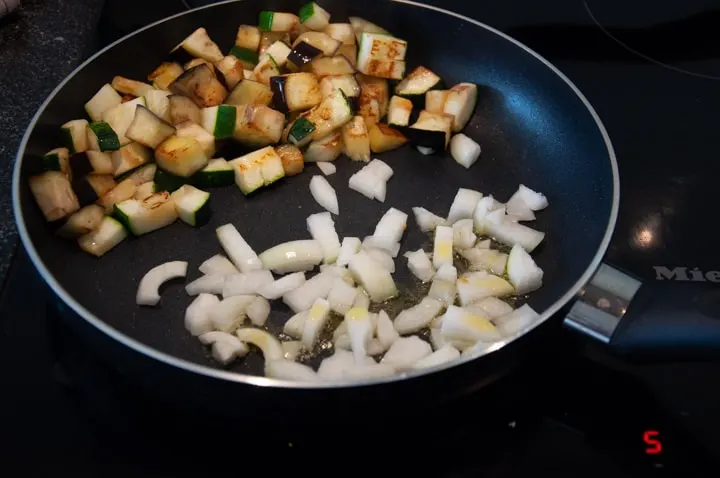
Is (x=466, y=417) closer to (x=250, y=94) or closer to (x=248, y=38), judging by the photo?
(x=250, y=94)

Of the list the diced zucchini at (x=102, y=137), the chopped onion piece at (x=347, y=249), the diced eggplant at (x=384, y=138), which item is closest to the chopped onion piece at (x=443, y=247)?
the chopped onion piece at (x=347, y=249)

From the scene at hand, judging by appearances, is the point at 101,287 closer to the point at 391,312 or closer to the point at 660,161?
the point at 391,312

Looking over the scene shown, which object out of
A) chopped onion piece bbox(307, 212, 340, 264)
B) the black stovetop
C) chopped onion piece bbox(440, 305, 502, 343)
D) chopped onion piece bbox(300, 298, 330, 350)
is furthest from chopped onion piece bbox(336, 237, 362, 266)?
the black stovetop

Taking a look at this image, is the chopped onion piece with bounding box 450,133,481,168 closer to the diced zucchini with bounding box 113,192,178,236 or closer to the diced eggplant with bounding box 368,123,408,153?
the diced eggplant with bounding box 368,123,408,153

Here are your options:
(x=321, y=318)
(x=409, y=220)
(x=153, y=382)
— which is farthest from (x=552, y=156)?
(x=153, y=382)

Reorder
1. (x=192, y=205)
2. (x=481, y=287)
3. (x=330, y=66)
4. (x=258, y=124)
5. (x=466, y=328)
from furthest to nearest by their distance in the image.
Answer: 1. (x=330, y=66)
2. (x=258, y=124)
3. (x=192, y=205)
4. (x=481, y=287)
5. (x=466, y=328)

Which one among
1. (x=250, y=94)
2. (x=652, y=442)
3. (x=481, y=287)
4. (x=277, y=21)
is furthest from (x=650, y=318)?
(x=277, y=21)

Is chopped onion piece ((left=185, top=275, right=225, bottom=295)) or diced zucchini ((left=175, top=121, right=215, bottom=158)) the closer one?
chopped onion piece ((left=185, top=275, right=225, bottom=295))
